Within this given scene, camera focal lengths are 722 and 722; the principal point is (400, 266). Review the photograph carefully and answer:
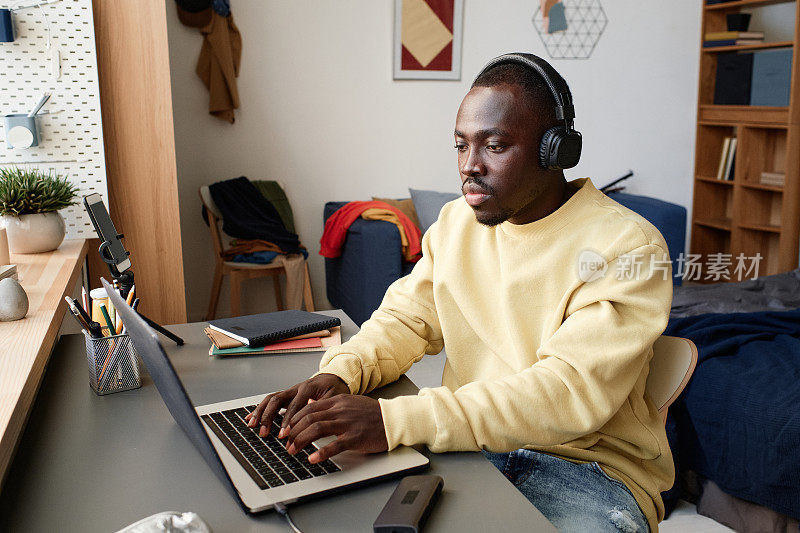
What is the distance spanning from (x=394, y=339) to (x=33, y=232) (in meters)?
1.29

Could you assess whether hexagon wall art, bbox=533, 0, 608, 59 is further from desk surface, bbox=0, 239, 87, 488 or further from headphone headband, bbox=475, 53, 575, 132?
headphone headband, bbox=475, 53, 575, 132

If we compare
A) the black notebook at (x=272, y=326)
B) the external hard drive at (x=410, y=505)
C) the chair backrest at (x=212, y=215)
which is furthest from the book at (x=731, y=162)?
the external hard drive at (x=410, y=505)

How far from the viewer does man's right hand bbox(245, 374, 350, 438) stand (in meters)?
1.06

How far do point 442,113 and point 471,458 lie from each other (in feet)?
12.3

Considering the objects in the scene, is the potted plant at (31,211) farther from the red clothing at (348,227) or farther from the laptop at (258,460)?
the red clothing at (348,227)

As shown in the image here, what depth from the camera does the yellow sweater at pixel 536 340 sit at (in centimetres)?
104

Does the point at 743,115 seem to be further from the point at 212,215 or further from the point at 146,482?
the point at 146,482

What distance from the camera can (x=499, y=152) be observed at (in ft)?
3.80

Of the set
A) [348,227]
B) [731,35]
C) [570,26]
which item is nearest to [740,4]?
[731,35]

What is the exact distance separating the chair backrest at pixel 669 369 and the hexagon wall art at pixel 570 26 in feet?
12.5

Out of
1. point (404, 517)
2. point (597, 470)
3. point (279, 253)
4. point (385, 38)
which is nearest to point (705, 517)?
point (597, 470)

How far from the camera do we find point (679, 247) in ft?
13.2

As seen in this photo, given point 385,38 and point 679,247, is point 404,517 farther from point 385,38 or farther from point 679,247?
point 385,38

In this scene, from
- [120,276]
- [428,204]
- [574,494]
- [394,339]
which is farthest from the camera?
[428,204]
